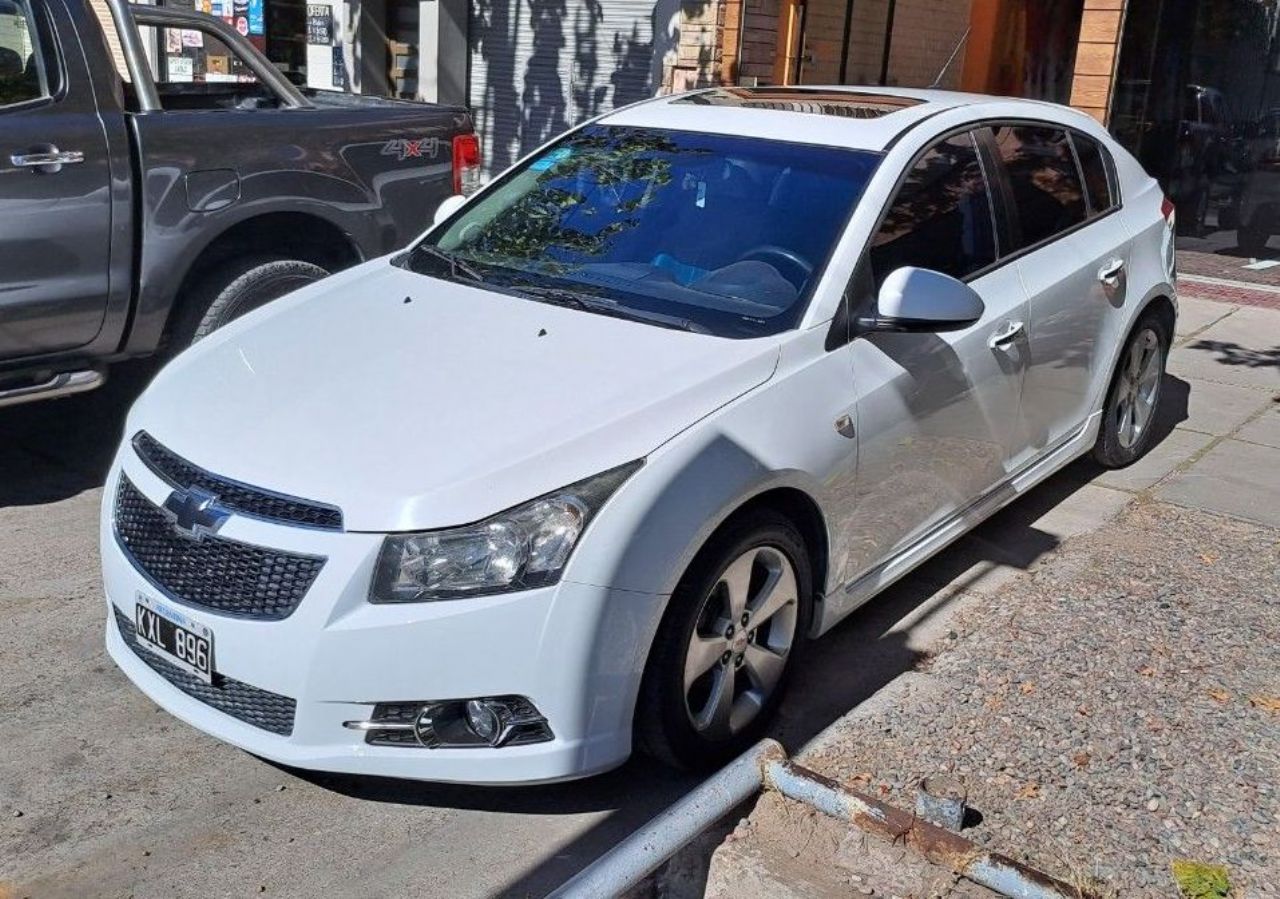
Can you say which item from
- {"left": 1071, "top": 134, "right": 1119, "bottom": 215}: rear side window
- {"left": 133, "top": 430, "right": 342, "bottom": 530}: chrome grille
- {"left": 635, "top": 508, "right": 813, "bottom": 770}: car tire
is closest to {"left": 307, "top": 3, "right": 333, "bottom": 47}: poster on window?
{"left": 1071, "top": 134, "right": 1119, "bottom": 215}: rear side window

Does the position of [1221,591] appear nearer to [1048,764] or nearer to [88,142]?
[1048,764]

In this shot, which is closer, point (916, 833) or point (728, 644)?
point (916, 833)

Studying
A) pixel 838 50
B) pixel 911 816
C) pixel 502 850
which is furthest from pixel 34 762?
pixel 838 50

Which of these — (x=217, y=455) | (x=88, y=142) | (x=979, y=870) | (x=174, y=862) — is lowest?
(x=174, y=862)

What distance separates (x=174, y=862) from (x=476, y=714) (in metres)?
0.86

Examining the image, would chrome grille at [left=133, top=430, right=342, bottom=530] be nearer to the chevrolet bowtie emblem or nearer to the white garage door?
the chevrolet bowtie emblem

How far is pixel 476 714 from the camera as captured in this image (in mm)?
3275

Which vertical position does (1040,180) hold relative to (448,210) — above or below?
above

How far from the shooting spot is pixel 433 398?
3.61m

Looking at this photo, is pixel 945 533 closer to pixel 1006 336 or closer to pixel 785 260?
pixel 1006 336

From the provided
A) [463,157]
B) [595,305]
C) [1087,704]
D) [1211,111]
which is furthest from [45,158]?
[1211,111]

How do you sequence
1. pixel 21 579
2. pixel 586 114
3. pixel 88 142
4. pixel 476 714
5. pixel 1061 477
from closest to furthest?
pixel 476 714, pixel 21 579, pixel 88 142, pixel 1061 477, pixel 586 114

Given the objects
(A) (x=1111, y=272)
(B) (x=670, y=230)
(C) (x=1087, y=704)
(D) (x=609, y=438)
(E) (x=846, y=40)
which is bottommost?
(C) (x=1087, y=704)

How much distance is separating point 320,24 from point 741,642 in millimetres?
13716
